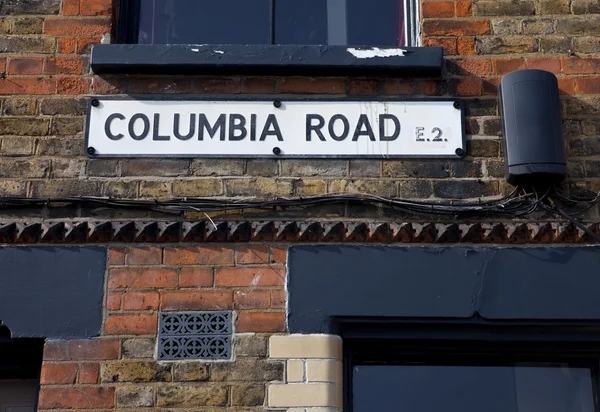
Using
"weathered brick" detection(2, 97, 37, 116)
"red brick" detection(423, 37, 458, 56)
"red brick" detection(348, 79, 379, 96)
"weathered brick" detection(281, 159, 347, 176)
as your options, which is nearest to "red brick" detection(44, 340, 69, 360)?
"weathered brick" detection(2, 97, 37, 116)

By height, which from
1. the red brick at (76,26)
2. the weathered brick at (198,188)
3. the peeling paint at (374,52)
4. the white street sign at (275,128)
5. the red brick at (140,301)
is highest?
the red brick at (76,26)

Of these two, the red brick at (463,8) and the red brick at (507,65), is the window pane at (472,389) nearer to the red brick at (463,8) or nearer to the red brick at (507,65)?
the red brick at (507,65)

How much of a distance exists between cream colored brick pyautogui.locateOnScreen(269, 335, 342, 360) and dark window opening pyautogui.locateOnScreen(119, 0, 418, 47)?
5.45 feet

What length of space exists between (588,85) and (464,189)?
86cm

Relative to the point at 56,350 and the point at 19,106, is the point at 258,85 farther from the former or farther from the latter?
the point at 56,350

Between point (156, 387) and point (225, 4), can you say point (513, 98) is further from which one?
point (156, 387)

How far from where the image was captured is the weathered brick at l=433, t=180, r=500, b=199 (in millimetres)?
4625

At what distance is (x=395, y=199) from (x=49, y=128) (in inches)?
66.7

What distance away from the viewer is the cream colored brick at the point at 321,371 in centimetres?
424

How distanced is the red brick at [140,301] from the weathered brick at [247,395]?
20.9 inches

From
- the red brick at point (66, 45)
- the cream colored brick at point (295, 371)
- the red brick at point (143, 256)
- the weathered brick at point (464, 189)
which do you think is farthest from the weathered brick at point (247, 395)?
the red brick at point (66, 45)

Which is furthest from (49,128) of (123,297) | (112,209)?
(123,297)

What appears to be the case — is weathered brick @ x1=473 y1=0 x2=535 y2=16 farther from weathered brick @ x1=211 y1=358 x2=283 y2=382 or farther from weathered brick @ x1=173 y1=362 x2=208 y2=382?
weathered brick @ x1=173 y1=362 x2=208 y2=382

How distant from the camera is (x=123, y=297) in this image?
439cm
